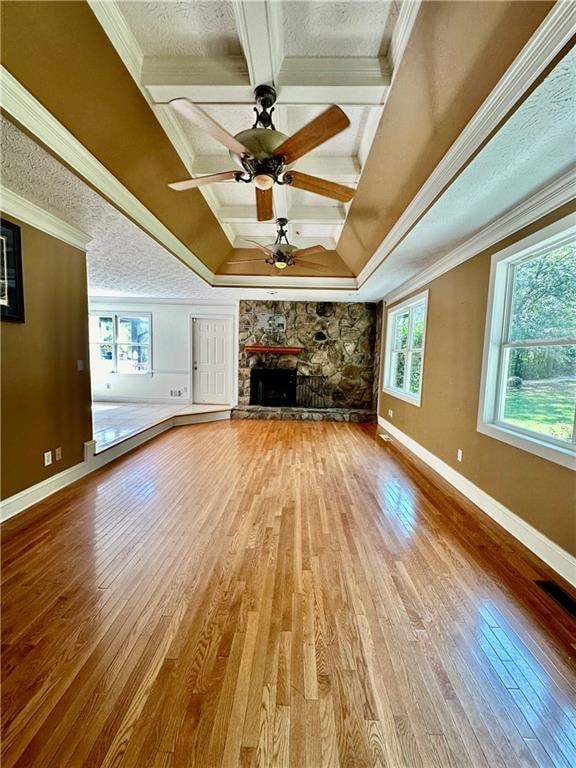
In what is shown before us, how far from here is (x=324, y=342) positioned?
735cm

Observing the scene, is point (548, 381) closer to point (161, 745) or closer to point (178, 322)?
point (161, 745)

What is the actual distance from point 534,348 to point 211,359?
245 inches

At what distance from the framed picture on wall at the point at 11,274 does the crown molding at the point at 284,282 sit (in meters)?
3.43

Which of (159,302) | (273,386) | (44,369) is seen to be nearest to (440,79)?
(44,369)

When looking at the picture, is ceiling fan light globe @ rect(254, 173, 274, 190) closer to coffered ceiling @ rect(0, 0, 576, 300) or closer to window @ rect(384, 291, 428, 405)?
coffered ceiling @ rect(0, 0, 576, 300)

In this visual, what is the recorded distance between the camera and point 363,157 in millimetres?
2938

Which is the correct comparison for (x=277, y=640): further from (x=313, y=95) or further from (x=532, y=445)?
(x=313, y=95)

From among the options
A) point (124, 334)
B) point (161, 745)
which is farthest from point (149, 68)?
point (124, 334)

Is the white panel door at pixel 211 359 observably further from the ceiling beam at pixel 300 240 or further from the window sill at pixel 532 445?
the window sill at pixel 532 445

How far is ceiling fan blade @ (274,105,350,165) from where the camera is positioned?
1.70m

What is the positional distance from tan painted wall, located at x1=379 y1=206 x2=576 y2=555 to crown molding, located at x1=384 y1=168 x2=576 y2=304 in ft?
0.20

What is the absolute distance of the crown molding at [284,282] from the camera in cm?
582

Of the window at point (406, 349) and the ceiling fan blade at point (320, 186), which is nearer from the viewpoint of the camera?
the ceiling fan blade at point (320, 186)

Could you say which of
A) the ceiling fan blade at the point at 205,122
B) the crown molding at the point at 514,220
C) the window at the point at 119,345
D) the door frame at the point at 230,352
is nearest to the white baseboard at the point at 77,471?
the door frame at the point at 230,352
